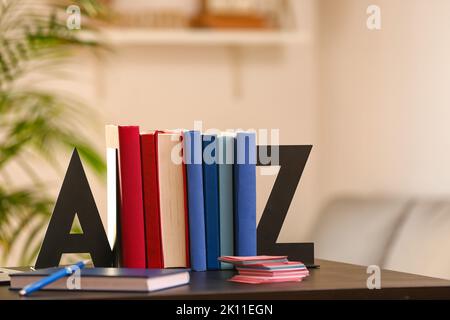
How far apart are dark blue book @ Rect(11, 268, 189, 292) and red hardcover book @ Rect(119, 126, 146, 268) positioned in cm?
15

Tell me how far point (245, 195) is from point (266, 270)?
180 millimetres

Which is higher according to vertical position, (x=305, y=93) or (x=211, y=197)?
(x=305, y=93)

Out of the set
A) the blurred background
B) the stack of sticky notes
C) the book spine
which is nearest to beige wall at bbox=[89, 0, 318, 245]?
the blurred background

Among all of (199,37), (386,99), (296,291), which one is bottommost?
(296,291)

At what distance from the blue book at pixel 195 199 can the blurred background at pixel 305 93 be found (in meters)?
1.33

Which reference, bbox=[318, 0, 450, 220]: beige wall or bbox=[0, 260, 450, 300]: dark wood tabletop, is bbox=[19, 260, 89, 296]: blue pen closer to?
bbox=[0, 260, 450, 300]: dark wood tabletop

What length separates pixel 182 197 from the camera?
4.73ft

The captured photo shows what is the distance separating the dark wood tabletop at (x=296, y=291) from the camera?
1.17 m

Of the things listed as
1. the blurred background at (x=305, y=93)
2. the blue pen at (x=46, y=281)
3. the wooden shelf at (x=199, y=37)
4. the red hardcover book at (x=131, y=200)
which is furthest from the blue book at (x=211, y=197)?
the wooden shelf at (x=199, y=37)

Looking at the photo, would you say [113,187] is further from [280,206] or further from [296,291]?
[296,291]

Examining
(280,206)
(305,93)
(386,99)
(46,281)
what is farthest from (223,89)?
(46,281)

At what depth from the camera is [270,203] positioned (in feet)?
4.88

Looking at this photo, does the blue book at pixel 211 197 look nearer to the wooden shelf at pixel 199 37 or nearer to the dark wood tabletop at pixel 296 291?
the dark wood tabletop at pixel 296 291
